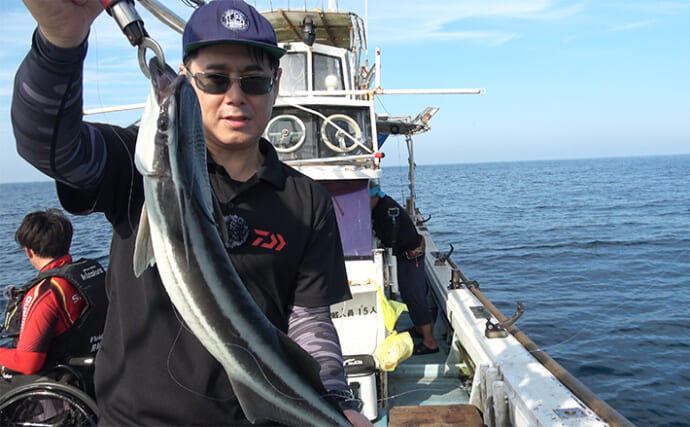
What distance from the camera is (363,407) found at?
537 centimetres

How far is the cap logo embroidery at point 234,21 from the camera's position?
1.88 metres

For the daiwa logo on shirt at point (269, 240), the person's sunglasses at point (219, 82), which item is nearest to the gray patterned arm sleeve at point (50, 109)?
the person's sunglasses at point (219, 82)

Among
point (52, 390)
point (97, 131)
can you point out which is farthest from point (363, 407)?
point (97, 131)

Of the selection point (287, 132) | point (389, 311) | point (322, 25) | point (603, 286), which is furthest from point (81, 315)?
point (603, 286)

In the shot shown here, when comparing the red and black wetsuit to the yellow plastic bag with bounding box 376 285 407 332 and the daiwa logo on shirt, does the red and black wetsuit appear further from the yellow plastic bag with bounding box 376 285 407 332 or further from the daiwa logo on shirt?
the yellow plastic bag with bounding box 376 285 407 332

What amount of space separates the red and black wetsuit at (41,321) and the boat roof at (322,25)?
298 inches

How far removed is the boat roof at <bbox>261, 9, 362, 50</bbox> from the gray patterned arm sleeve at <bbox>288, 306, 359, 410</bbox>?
29.5ft

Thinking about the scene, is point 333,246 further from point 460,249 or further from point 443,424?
point 460,249

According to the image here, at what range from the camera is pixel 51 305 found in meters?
3.92

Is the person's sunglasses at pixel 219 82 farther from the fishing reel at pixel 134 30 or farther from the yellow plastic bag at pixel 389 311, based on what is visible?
the yellow plastic bag at pixel 389 311

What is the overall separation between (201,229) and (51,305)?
3.02 meters

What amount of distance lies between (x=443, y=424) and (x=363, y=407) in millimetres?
976

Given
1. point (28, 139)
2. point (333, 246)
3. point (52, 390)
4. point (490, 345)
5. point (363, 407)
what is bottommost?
point (363, 407)

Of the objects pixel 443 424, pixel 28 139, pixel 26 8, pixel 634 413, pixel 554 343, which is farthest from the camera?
pixel 554 343
